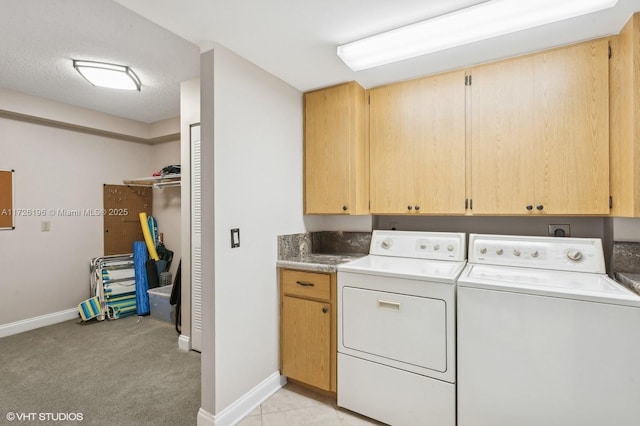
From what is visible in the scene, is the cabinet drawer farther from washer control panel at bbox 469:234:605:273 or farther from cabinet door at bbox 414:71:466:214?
washer control panel at bbox 469:234:605:273

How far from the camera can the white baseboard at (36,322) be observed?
10.1ft

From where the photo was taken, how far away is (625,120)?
1.55 meters

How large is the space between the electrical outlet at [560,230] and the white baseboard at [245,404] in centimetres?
219

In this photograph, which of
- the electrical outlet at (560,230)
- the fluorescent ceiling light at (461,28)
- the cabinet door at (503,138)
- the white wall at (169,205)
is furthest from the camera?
the white wall at (169,205)

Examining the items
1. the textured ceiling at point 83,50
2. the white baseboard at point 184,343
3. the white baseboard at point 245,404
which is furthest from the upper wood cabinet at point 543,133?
the white baseboard at point 184,343

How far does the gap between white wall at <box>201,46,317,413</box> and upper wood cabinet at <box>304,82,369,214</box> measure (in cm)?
15

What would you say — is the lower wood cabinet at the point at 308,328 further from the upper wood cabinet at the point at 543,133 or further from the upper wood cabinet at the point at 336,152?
the upper wood cabinet at the point at 543,133

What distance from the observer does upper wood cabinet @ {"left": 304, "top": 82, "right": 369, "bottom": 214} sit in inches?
89.0

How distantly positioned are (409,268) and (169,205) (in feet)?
11.8

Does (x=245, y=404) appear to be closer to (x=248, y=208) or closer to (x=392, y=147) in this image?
(x=248, y=208)

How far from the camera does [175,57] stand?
2344mm

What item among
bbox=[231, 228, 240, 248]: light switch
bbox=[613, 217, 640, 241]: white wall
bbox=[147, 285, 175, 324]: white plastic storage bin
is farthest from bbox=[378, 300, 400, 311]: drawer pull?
bbox=[147, 285, 175, 324]: white plastic storage bin

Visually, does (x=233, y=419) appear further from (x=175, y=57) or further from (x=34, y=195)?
(x=34, y=195)

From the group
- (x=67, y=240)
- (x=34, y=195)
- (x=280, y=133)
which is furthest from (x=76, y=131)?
(x=280, y=133)
